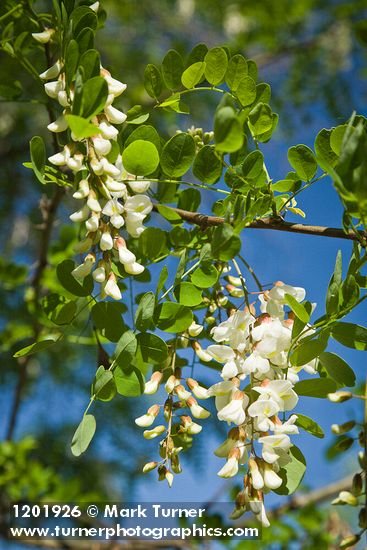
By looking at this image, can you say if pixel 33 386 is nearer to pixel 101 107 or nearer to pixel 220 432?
pixel 220 432

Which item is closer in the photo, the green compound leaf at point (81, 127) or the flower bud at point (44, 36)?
the green compound leaf at point (81, 127)

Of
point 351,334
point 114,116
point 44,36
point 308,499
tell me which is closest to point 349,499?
point 351,334

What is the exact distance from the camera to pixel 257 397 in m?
0.48

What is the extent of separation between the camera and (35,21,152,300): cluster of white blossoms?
1.56ft

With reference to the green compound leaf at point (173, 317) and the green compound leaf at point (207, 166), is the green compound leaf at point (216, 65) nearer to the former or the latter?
the green compound leaf at point (207, 166)

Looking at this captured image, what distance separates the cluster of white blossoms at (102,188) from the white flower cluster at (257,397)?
4.0 inches

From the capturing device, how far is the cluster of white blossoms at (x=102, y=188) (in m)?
0.47

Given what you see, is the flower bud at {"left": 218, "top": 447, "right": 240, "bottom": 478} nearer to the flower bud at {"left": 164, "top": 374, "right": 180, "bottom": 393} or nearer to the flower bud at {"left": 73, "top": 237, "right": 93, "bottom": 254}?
the flower bud at {"left": 164, "top": 374, "right": 180, "bottom": 393}

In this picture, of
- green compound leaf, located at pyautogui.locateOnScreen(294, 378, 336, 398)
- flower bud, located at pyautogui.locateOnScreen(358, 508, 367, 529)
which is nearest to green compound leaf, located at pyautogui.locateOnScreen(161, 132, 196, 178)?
green compound leaf, located at pyautogui.locateOnScreen(294, 378, 336, 398)

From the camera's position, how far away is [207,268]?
0.51m

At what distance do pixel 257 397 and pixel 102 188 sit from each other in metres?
0.20

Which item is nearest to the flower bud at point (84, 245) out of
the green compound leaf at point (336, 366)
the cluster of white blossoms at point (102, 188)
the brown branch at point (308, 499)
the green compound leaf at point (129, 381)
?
the cluster of white blossoms at point (102, 188)

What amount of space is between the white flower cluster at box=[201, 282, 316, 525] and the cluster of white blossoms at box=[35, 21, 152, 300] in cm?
10

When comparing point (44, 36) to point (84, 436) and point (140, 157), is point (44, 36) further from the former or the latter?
point (84, 436)
